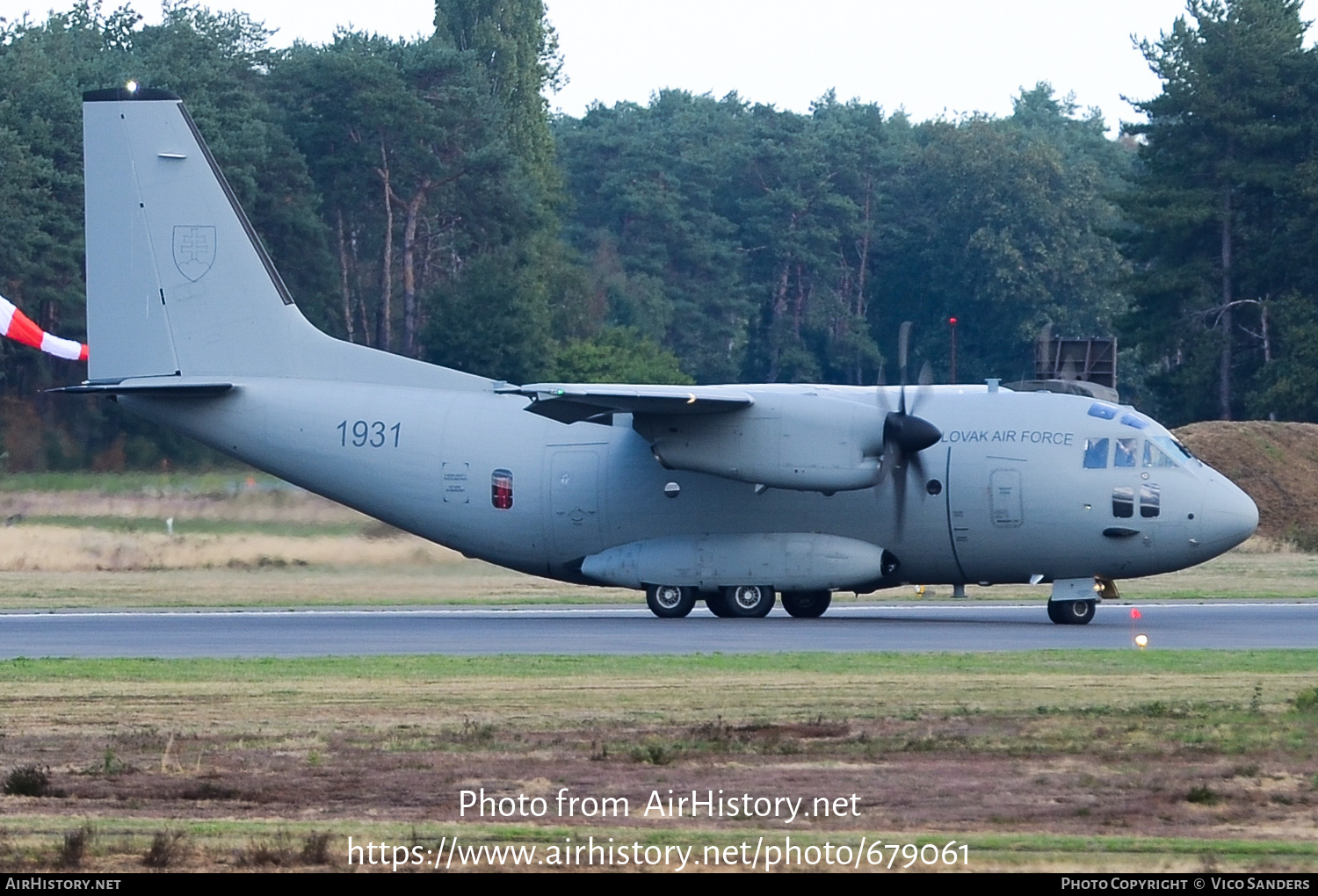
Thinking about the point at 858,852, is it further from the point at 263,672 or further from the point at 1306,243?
the point at 1306,243

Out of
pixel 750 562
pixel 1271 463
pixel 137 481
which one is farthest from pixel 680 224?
pixel 750 562

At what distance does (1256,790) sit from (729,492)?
14.6 metres

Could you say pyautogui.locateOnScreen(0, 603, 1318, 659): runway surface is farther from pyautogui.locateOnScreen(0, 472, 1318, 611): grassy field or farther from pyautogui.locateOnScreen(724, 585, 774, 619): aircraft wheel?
pyautogui.locateOnScreen(0, 472, 1318, 611): grassy field

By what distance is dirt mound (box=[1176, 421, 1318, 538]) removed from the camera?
48938 millimetres

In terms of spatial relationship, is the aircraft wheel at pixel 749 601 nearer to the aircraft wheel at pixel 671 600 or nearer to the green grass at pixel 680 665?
the aircraft wheel at pixel 671 600

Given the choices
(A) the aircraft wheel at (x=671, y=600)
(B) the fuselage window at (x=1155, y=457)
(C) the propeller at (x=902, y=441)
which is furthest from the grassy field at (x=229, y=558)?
A: (C) the propeller at (x=902, y=441)

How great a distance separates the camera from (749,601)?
1025 inches

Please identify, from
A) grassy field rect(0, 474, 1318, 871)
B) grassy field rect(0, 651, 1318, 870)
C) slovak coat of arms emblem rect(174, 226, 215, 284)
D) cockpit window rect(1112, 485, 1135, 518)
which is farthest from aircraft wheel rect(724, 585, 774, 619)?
slovak coat of arms emblem rect(174, 226, 215, 284)

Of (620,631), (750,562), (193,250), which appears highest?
(193,250)

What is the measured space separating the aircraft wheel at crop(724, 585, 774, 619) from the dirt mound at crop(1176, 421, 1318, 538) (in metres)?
26.5

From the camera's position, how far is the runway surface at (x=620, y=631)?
21.4 m

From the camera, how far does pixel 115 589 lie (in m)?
31.5

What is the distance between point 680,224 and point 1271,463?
3932cm

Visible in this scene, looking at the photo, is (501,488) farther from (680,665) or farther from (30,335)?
(30,335)
